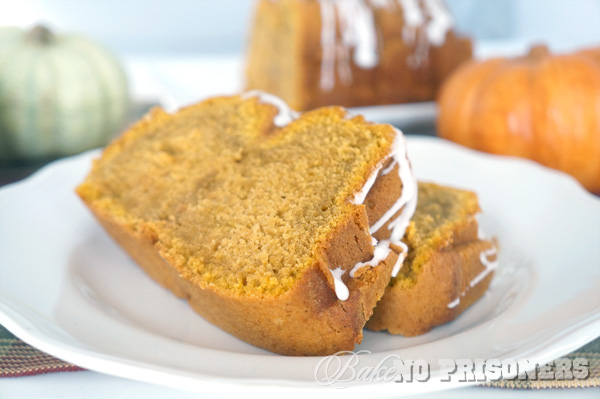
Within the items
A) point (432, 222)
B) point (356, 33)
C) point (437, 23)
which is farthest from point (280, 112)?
point (437, 23)

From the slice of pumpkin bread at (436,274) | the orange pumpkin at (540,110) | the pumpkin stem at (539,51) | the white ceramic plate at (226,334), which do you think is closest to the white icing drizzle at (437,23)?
the orange pumpkin at (540,110)

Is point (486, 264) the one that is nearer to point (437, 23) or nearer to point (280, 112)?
point (280, 112)

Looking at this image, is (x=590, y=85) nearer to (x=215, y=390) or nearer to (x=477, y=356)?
(x=477, y=356)

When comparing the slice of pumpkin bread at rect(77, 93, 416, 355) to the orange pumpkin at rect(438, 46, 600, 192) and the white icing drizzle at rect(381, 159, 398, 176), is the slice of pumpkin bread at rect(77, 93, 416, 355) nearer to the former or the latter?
the white icing drizzle at rect(381, 159, 398, 176)

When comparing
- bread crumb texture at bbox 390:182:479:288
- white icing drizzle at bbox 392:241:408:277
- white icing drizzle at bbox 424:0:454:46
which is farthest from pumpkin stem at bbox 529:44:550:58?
white icing drizzle at bbox 392:241:408:277

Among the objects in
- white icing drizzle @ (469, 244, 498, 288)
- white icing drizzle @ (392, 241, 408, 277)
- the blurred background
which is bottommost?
the blurred background

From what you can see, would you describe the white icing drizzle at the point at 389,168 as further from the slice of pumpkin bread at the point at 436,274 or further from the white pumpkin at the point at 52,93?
the white pumpkin at the point at 52,93
